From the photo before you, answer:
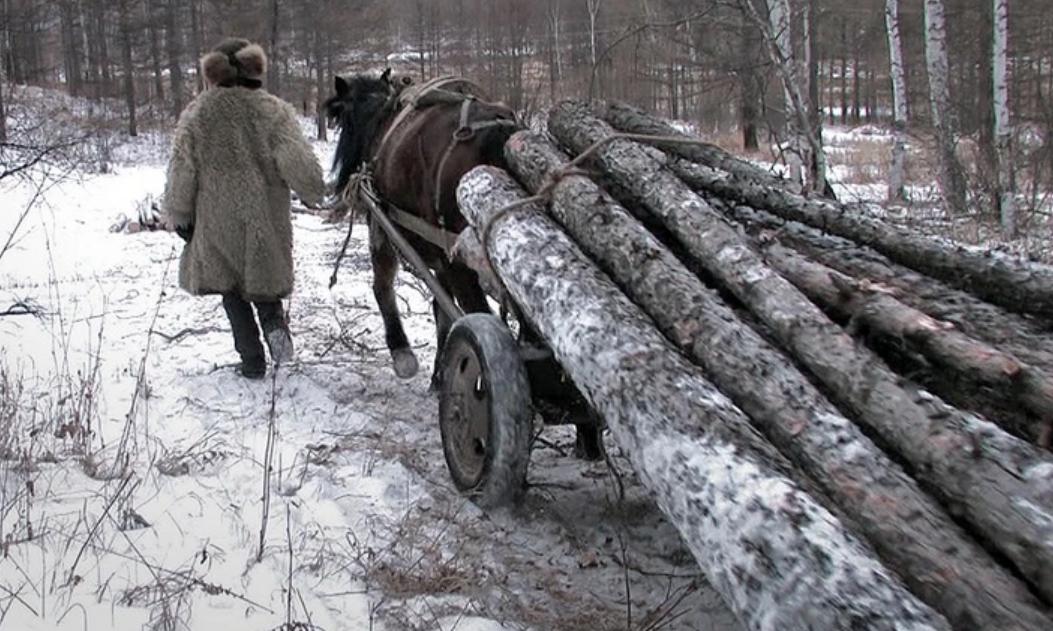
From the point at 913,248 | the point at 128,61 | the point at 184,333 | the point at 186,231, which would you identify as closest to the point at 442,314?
the point at 186,231

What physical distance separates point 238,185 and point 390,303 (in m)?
1.11

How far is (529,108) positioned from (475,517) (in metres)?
5.43

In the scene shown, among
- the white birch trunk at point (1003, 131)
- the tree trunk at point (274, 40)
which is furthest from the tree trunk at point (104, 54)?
the white birch trunk at point (1003, 131)

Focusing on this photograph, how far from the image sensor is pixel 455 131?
4.05 m

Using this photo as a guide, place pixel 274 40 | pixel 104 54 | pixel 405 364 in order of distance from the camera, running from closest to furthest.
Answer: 1. pixel 405 364
2. pixel 274 40
3. pixel 104 54

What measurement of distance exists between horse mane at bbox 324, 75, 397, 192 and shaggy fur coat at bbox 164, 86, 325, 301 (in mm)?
441

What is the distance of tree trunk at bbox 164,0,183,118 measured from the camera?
29750mm

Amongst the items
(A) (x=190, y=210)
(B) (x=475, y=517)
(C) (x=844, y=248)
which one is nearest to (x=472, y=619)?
(B) (x=475, y=517)

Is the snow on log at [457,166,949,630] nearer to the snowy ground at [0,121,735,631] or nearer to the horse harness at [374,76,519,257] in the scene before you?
the snowy ground at [0,121,735,631]

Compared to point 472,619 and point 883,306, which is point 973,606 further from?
point 472,619

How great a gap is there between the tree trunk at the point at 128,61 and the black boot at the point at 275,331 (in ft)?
85.3

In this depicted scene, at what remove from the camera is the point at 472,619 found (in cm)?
245

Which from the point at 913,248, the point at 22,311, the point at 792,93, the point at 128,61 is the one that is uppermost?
the point at 128,61

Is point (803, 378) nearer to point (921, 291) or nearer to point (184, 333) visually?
point (921, 291)
